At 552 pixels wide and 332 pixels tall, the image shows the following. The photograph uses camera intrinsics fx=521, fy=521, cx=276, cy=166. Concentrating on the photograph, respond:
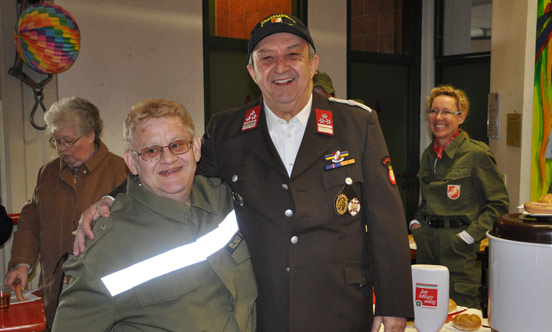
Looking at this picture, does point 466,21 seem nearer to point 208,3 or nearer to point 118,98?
point 208,3

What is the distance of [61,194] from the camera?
106 inches

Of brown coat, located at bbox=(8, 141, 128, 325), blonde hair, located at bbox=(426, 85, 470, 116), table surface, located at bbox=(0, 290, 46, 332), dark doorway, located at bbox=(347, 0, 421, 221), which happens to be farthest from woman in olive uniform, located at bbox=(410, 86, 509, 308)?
dark doorway, located at bbox=(347, 0, 421, 221)

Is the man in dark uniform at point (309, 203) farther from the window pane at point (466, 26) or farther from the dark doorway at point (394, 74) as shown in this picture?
the window pane at point (466, 26)

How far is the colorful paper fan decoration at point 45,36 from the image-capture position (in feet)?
10.3

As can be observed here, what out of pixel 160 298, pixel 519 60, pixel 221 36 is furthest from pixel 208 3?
pixel 160 298

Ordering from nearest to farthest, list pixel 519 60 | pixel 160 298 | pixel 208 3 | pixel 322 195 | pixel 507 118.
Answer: pixel 160 298
pixel 322 195
pixel 519 60
pixel 507 118
pixel 208 3

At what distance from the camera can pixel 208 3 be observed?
15.1 ft

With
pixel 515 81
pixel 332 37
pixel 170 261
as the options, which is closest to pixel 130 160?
pixel 170 261

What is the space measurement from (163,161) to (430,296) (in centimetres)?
88

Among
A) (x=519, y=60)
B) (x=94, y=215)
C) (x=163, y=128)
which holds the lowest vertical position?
(x=94, y=215)

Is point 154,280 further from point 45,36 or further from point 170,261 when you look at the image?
point 45,36

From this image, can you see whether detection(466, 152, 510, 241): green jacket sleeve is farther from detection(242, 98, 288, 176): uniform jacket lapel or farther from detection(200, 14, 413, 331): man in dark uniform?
detection(242, 98, 288, 176): uniform jacket lapel

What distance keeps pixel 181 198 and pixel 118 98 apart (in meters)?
2.73

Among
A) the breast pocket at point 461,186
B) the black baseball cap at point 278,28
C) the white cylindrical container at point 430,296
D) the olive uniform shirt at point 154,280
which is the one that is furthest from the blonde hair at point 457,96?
the olive uniform shirt at point 154,280
